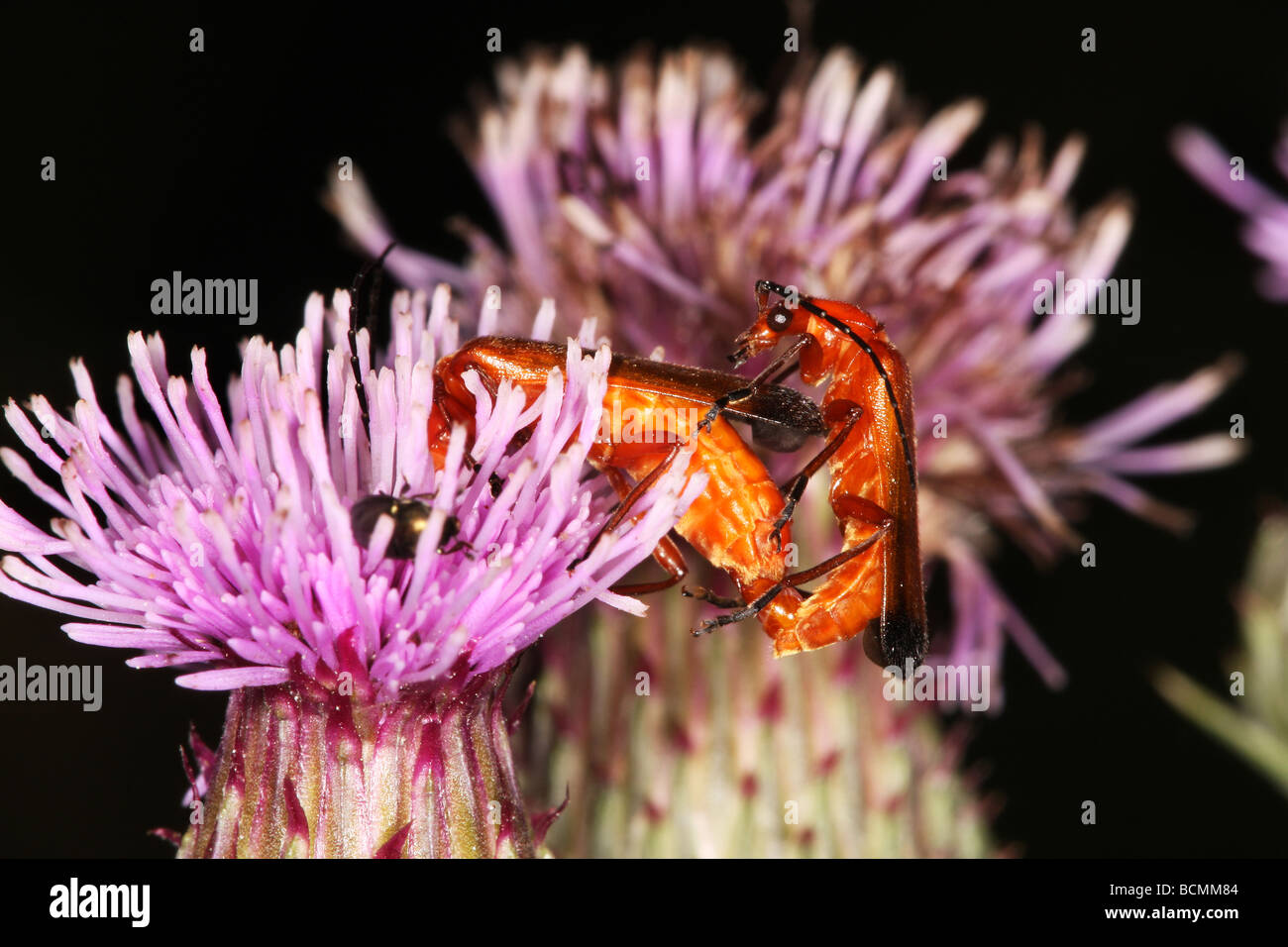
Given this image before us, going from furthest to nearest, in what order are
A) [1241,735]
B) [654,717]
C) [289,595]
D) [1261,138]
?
[1261,138] < [1241,735] < [654,717] < [289,595]

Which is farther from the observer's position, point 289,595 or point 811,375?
point 811,375

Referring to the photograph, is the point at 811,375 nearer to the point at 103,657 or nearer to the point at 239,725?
the point at 239,725

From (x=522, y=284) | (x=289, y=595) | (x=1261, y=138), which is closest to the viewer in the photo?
(x=289, y=595)

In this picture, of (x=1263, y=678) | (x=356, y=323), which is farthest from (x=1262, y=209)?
(x=356, y=323)

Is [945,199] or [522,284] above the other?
[945,199]

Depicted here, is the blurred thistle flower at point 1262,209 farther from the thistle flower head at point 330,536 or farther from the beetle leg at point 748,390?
the thistle flower head at point 330,536

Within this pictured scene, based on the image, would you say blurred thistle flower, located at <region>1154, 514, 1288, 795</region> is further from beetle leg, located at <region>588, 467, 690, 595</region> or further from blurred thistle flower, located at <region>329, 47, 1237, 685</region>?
beetle leg, located at <region>588, 467, 690, 595</region>
